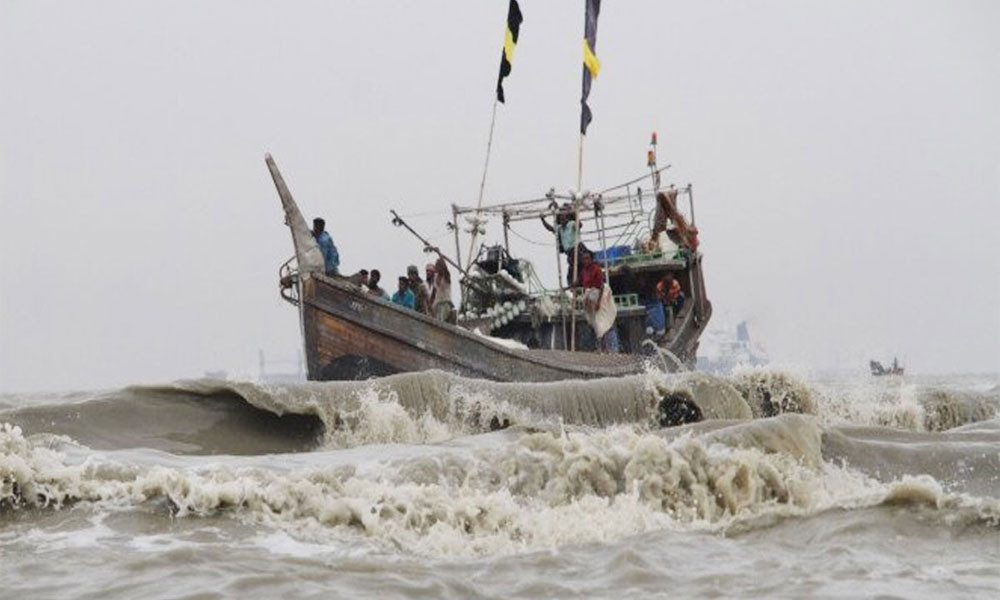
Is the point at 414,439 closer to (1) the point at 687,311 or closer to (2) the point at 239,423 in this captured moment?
(2) the point at 239,423

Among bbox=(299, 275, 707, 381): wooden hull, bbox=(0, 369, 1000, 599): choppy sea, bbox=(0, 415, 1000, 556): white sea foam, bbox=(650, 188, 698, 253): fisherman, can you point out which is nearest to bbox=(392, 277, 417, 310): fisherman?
bbox=(299, 275, 707, 381): wooden hull

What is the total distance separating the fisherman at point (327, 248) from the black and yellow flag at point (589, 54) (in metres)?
4.62

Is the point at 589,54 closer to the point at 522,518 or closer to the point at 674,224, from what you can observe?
the point at 674,224

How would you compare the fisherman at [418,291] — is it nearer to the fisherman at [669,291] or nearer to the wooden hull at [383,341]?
the wooden hull at [383,341]

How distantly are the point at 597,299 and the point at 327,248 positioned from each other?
4201mm

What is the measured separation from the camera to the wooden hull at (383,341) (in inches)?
595

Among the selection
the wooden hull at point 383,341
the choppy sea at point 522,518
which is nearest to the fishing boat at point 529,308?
the wooden hull at point 383,341

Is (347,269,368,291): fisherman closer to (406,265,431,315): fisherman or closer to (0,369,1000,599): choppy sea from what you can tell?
(406,265,431,315): fisherman

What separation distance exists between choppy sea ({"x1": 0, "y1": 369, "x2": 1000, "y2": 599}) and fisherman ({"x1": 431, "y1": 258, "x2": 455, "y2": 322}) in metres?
8.11

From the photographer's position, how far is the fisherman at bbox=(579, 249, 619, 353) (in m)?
17.0

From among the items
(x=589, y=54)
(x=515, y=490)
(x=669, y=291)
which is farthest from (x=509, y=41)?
(x=515, y=490)

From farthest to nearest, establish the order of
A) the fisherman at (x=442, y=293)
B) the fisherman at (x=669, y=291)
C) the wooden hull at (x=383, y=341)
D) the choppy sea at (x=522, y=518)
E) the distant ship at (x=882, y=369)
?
the distant ship at (x=882, y=369) → the fisherman at (x=669, y=291) → the fisherman at (x=442, y=293) → the wooden hull at (x=383, y=341) → the choppy sea at (x=522, y=518)

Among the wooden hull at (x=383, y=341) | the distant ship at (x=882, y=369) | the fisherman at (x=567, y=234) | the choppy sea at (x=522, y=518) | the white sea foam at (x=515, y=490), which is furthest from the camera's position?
the distant ship at (x=882, y=369)

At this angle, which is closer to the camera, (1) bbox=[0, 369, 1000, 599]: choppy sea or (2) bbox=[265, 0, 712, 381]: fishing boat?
(1) bbox=[0, 369, 1000, 599]: choppy sea
